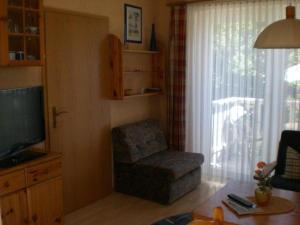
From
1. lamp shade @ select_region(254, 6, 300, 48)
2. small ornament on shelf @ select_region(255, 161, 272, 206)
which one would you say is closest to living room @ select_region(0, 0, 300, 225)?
small ornament on shelf @ select_region(255, 161, 272, 206)

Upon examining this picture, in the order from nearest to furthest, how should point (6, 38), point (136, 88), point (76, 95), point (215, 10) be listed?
point (6, 38), point (76, 95), point (215, 10), point (136, 88)

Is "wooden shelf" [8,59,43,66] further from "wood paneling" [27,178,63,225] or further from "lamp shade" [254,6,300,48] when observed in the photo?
"lamp shade" [254,6,300,48]

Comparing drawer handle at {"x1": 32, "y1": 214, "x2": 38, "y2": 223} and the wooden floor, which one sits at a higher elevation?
drawer handle at {"x1": 32, "y1": 214, "x2": 38, "y2": 223}

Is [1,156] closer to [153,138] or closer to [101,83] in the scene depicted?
[101,83]

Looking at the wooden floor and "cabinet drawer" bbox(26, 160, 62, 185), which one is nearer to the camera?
"cabinet drawer" bbox(26, 160, 62, 185)

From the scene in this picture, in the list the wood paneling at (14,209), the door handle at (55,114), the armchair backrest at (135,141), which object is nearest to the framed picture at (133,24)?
the armchair backrest at (135,141)

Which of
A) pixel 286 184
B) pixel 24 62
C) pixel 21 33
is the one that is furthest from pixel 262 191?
pixel 21 33

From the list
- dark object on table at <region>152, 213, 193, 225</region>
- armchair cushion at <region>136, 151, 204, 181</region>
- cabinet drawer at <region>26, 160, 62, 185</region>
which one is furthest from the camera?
armchair cushion at <region>136, 151, 204, 181</region>

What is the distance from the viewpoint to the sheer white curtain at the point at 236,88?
3959 mm

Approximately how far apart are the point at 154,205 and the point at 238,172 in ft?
3.85

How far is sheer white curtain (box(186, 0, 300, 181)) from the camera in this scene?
13.0ft

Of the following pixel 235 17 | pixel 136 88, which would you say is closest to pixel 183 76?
pixel 136 88

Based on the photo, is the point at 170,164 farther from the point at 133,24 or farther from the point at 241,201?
the point at 133,24

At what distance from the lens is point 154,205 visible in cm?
384
